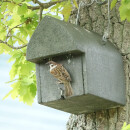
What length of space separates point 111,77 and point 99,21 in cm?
60

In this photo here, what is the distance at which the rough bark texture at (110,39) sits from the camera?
3.37 meters

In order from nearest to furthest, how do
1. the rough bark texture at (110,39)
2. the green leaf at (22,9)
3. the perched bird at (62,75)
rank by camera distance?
the perched bird at (62,75), the rough bark texture at (110,39), the green leaf at (22,9)

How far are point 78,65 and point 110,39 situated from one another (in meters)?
0.61

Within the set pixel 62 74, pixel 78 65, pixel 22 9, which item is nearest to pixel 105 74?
pixel 78 65

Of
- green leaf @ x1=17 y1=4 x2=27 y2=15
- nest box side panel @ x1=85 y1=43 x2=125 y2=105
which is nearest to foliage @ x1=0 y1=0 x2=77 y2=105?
green leaf @ x1=17 y1=4 x2=27 y2=15

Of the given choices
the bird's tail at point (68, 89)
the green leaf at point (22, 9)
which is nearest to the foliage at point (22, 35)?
the green leaf at point (22, 9)

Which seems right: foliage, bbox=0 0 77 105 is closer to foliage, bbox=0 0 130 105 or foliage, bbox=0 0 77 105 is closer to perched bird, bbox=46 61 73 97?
foliage, bbox=0 0 130 105

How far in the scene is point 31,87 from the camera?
394cm

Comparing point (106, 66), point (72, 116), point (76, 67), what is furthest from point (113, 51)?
point (72, 116)

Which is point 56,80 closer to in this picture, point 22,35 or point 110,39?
point 110,39

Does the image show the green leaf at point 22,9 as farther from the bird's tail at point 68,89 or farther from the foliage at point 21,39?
the bird's tail at point 68,89

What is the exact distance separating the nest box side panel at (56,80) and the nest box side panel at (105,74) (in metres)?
0.07

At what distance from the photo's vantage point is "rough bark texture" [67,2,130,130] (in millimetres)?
3369

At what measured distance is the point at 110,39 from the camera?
11.6 ft
